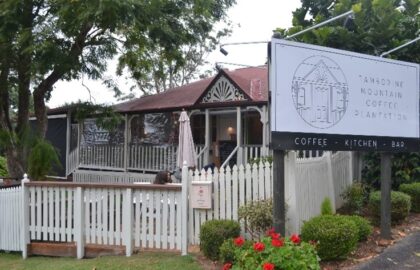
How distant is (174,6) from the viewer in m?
15.1

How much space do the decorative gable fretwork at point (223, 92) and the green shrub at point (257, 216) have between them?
7200 millimetres

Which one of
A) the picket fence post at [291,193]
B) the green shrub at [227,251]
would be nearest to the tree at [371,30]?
the picket fence post at [291,193]

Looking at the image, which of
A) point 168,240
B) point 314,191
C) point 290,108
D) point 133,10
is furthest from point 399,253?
point 133,10

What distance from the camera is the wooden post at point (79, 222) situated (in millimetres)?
8852

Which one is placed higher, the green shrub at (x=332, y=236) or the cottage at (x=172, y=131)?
the cottage at (x=172, y=131)

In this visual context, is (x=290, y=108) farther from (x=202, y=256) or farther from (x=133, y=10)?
(x=133, y=10)

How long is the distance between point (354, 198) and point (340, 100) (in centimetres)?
321

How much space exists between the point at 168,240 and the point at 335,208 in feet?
11.6

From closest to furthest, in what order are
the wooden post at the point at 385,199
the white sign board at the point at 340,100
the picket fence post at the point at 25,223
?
1. the white sign board at the point at 340,100
2. the wooden post at the point at 385,199
3. the picket fence post at the point at 25,223

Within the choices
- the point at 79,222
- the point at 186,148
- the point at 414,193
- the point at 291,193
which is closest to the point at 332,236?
the point at 291,193

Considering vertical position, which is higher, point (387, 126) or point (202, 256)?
point (387, 126)

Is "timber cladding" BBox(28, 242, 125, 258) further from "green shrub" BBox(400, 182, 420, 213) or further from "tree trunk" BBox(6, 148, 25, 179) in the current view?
"tree trunk" BBox(6, 148, 25, 179)

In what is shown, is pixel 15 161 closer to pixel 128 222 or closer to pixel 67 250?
pixel 67 250

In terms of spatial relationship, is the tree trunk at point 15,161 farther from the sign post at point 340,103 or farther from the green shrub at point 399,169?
the sign post at point 340,103
